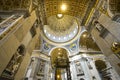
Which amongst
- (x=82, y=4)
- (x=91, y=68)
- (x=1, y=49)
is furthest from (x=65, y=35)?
(x=1, y=49)

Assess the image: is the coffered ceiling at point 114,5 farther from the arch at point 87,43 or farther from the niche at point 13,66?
the arch at point 87,43

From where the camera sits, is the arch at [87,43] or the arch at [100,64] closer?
the arch at [100,64]

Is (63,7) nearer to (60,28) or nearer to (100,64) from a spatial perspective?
(100,64)

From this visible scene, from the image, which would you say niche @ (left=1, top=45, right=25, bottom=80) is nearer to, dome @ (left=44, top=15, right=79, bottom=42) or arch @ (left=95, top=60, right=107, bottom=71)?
arch @ (left=95, top=60, right=107, bottom=71)

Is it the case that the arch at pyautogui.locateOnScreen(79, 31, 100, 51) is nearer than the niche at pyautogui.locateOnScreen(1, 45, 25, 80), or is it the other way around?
the niche at pyautogui.locateOnScreen(1, 45, 25, 80)

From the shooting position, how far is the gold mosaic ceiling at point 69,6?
8.35 m

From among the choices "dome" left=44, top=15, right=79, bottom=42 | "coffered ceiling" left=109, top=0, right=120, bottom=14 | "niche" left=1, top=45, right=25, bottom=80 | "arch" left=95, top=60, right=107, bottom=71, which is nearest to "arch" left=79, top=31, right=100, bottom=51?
"arch" left=95, top=60, right=107, bottom=71

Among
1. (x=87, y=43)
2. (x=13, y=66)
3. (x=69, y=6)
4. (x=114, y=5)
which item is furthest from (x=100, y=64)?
(x=13, y=66)

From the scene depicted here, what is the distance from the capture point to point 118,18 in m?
5.52

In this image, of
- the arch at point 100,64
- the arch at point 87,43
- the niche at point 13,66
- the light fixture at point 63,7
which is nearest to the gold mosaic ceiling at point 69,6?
the light fixture at point 63,7

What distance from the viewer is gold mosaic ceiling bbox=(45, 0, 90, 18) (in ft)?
27.4

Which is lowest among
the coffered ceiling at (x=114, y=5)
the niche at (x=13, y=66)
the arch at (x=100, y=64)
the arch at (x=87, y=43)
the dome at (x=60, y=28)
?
the niche at (x=13, y=66)

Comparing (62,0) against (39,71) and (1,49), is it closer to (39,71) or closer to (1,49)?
(1,49)

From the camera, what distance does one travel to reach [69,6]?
8.83 metres
